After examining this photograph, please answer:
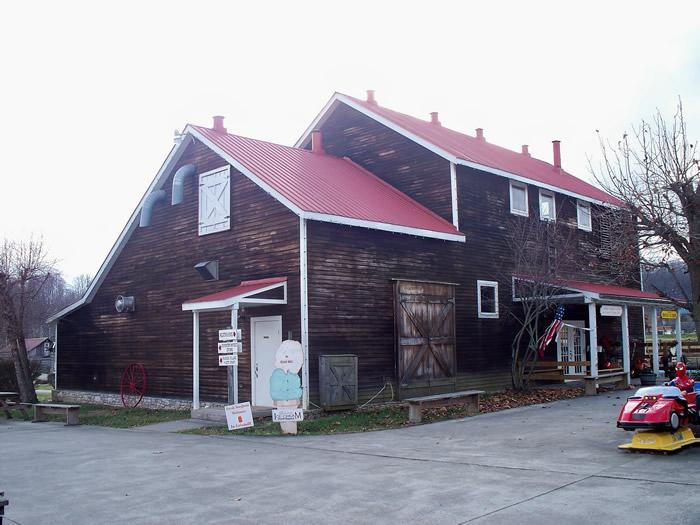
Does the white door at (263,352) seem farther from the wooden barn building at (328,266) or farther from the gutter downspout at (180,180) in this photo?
the gutter downspout at (180,180)

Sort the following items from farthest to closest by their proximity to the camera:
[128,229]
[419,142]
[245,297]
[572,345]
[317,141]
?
[572,345] → [317,141] → [128,229] → [419,142] → [245,297]

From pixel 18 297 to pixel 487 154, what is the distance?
704 inches

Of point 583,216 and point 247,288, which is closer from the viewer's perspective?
point 247,288

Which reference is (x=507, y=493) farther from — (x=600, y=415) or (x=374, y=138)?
(x=374, y=138)

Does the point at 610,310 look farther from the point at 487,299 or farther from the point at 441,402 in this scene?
the point at 441,402

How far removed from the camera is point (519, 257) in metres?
21.4

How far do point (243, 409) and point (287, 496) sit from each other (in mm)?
6549

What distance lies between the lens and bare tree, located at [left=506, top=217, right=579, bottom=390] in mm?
20422

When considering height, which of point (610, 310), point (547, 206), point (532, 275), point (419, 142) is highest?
A: point (419, 142)

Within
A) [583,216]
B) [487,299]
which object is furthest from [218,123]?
[583,216]

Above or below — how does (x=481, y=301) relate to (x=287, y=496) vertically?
above

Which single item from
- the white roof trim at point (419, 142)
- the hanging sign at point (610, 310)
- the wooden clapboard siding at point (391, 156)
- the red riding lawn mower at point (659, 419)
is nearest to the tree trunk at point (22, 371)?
the white roof trim at point (419, 142)

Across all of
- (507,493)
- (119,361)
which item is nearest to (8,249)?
(119,361)

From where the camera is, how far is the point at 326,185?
1922 centimetres
